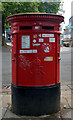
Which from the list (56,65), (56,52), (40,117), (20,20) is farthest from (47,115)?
(20,20)

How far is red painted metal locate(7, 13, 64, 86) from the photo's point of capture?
3.99 meters

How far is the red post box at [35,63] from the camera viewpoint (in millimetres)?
4004

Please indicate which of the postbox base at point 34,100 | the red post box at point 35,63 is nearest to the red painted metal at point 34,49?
the red post box at point 35,63

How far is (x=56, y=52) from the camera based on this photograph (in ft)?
13.9

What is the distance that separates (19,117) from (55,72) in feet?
3.96

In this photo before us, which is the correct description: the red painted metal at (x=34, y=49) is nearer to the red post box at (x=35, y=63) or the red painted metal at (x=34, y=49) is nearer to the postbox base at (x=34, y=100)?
the red post box at (x=35, y=63)

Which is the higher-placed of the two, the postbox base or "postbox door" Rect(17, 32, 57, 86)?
"postbox door" Rect(17, 32, 57, 86)

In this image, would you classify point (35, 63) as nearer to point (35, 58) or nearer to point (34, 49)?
point (35, 58)

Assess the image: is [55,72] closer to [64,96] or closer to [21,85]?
[21,85]

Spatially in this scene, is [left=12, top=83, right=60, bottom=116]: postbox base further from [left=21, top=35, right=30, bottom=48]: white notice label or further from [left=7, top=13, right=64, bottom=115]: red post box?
[left=21, top=35, right=30, bottom=48]: white notice label

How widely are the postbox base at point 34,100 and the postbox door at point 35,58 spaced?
5.0 inches

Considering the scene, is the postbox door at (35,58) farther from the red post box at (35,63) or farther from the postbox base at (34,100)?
the postbox base at (34,100)

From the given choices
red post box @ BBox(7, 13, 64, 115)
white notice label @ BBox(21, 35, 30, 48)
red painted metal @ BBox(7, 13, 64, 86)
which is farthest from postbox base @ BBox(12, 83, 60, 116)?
white notice label @ BBox(21, 35, 30, 48)

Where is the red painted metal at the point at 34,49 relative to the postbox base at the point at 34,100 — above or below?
above
